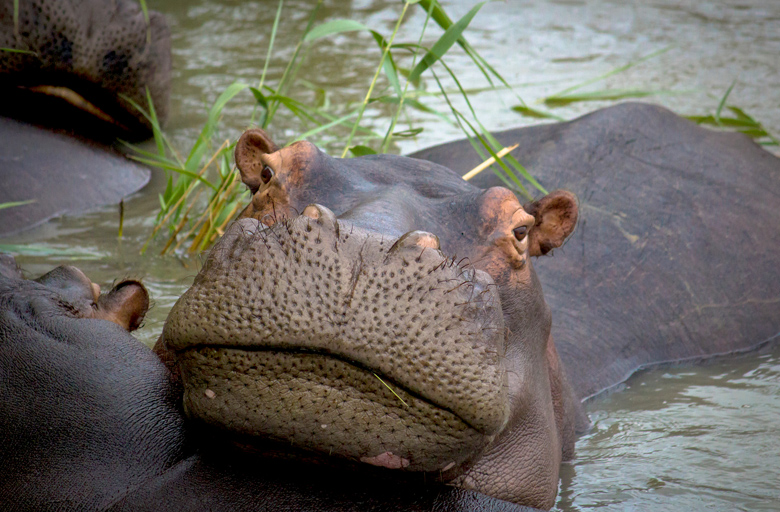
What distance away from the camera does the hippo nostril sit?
5.75 ft

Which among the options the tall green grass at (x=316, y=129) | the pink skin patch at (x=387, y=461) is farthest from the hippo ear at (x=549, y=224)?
the pink skin patch at (x=387, y=461)

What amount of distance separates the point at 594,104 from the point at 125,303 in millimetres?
5161

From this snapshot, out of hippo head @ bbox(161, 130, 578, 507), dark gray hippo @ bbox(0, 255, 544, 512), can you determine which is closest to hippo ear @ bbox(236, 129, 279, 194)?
dark gray hippo @ bbox(0, 255, 544, 512)

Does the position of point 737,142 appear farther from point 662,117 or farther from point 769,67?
point 769,67

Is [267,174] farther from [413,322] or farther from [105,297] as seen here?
[413,322]

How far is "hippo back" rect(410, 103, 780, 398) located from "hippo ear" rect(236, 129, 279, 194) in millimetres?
1353

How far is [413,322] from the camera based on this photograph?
1713 millimetres

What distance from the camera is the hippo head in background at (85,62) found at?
4.66m

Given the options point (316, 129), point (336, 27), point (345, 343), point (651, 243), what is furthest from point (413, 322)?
point (651, 243)

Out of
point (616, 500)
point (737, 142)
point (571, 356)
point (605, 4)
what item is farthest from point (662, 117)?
point (605, 4)

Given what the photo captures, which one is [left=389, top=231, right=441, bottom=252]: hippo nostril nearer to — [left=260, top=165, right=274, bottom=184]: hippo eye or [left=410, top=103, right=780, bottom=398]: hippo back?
[left=260, top=165, right=274, bottom=184]: hippo eye

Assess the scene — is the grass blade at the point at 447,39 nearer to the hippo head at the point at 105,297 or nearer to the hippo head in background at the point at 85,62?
the hippo head at the point at 105,297

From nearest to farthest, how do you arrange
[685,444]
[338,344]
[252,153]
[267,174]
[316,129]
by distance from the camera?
[338,344]
[267,174]
[252,153]
[685,444]
[316,129]

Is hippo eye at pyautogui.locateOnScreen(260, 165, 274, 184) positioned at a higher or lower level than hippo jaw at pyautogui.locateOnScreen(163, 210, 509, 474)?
higher
